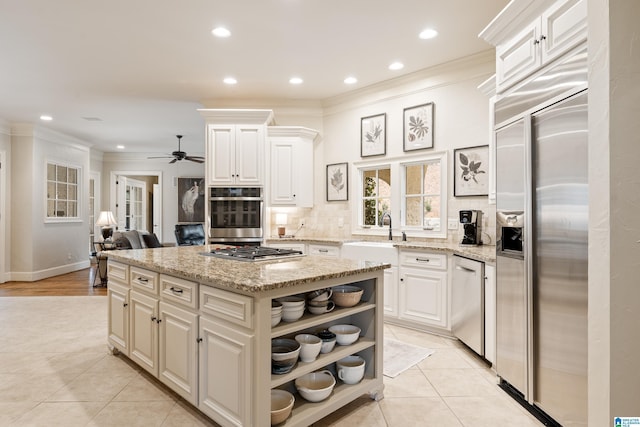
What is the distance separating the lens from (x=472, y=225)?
371cm

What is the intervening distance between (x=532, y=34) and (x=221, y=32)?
98.9 inches

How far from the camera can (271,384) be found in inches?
68.0

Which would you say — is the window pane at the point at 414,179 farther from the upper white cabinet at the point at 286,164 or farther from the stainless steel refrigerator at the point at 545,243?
the stainless steel refrigerator at the point at 545,243

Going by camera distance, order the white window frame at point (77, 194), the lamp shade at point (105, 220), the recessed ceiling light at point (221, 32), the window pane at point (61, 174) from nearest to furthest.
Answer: the recessed ceiling light at point (221, 32), the white window frame at point (77, 194), the lamp shade at point (105, 220), the window pane at point (61, 174)

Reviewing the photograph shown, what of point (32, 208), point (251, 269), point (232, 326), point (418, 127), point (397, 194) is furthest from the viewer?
point (32, 208)

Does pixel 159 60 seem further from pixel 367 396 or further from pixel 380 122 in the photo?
pixel 367 396

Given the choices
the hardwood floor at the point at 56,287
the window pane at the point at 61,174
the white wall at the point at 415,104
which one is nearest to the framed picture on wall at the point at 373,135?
the white wall at the point at 415,104

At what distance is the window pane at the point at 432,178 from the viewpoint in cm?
430

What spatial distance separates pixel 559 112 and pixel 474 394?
6.00 feet

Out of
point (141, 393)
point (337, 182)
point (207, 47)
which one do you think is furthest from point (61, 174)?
point (141, 393)

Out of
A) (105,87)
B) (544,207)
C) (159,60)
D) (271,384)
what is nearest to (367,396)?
(271,384)

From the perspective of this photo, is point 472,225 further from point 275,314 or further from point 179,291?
point 179,291

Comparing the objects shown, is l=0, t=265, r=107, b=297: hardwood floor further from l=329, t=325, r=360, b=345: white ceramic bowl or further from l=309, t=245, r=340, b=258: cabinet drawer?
l=329, t=325, r=360, b=345: white ceramic bowl

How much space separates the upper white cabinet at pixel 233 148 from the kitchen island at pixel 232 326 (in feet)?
7.19
